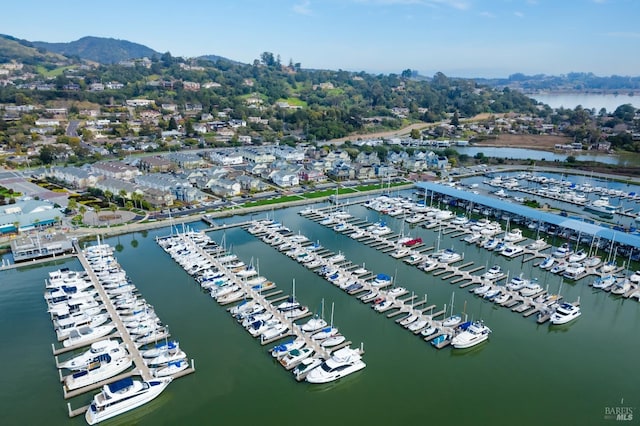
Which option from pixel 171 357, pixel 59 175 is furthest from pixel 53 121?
pixel 171 357

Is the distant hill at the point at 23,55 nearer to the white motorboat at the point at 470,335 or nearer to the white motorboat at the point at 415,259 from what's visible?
the white motorboat at the point at 415,259

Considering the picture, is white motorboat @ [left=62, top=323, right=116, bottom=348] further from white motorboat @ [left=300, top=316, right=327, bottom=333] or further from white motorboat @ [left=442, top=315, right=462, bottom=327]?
white motorboat @ [left=442, top=315, right=462, bottom=327]

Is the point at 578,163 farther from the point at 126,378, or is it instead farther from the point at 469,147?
the point at 126,378

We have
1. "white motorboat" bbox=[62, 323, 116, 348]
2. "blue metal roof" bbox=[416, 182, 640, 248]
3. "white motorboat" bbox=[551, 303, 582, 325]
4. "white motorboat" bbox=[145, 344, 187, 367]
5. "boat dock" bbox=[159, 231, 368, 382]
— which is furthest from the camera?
"blue metal roof" bbox=[416, 182, 640, 248]

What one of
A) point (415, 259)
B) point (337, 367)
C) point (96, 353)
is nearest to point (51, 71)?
point (96, 353)

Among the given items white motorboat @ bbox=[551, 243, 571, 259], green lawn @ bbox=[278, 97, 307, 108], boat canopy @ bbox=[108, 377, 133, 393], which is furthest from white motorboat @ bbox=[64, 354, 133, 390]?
green lawn @ bbox=[278, 97, 307, 108]

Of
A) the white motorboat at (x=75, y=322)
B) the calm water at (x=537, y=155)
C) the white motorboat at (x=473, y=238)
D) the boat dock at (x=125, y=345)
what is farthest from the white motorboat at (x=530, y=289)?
the calm water at (x=537, y=155)

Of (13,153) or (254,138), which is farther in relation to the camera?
(254,138)
